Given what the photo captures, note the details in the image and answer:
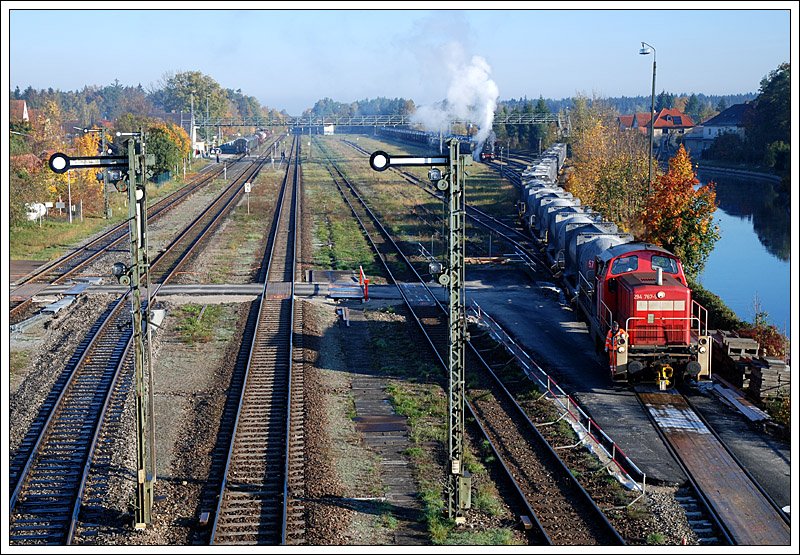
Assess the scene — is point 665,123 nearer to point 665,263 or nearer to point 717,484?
point 665,263

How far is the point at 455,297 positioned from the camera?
48.1 ft

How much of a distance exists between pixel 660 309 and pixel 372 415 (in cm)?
741

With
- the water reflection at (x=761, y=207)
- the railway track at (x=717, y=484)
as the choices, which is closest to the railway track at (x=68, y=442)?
the railway track at (x=717, y=484)

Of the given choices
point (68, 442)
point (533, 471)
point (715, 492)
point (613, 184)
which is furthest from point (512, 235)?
point (68, 442)

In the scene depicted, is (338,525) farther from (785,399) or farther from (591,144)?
(591,144)

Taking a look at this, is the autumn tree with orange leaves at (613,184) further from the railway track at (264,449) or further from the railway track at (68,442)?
the railway track at (68,442)

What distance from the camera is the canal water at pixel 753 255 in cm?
3909

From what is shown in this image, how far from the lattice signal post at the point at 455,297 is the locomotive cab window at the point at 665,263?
28.6ft

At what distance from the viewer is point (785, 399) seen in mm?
19406

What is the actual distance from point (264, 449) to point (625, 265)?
1044 cm

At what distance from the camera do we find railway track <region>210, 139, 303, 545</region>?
14.0 meters

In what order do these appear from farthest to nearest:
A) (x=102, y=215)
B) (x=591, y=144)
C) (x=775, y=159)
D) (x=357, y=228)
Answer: (x=775, y=159)
(x=591, y=144)
(x=102, y=215)
(x=357, y=228)

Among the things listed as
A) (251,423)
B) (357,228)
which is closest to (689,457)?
(251,423)

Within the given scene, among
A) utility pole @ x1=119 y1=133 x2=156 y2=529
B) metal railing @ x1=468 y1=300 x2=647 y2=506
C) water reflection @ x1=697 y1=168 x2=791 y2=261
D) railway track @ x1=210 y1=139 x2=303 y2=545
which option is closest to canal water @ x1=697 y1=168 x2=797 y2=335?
water reflection @ x1=697 y1=168 x2=791 y2=261
